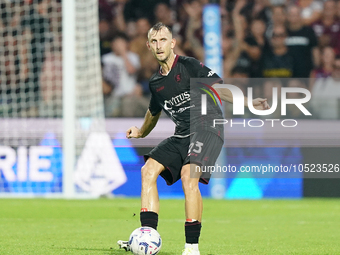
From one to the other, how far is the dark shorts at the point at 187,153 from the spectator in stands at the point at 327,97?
19.0 feet

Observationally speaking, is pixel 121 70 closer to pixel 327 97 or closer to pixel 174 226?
pixel 327 97

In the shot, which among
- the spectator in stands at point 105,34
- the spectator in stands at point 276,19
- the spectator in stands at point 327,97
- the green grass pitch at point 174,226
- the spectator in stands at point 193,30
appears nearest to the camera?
the green grass pitch at point 174,226

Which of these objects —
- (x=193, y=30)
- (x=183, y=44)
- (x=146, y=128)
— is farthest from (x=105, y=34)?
(x=146, y=128)

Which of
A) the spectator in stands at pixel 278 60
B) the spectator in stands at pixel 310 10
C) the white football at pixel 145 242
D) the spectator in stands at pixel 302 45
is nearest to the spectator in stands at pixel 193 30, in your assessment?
the spectator in stands at pixel 278 60

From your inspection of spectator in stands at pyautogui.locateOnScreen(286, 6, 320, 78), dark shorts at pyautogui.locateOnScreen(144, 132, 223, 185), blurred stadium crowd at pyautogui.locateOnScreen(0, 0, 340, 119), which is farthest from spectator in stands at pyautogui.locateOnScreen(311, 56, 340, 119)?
dark shorts at pyautogui.locateOnScreen(144, 132, 223, 185)

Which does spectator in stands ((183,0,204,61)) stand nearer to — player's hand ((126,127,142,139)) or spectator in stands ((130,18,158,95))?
spectator in stands ((130,18,158,95))

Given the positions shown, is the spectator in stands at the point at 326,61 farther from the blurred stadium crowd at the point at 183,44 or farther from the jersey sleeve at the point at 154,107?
the jersey sleeve at the point at 154,107

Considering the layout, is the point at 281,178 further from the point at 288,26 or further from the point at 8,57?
the point at 8,57

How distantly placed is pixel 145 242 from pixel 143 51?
791cm

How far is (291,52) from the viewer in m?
11.8

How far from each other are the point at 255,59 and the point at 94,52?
3146mm

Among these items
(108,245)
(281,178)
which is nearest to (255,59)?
(281,178)

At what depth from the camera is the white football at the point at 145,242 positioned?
4.61 m

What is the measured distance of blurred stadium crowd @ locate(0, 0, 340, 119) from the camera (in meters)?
11.3
